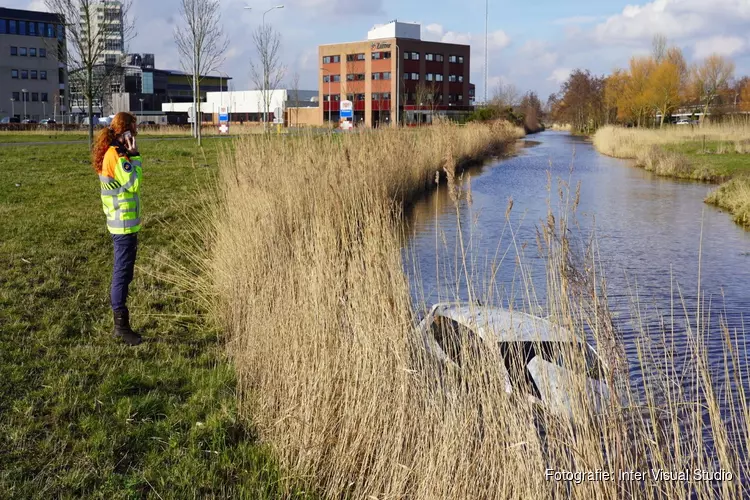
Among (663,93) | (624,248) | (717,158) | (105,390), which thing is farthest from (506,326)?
(663,93)

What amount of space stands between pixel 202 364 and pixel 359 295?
1740 mm

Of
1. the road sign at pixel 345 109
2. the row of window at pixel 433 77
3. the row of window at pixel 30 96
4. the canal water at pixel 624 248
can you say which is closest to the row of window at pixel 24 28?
the row of window at pixel 30 96

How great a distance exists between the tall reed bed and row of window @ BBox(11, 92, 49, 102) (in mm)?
82160

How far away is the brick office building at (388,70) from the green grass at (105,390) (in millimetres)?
68339

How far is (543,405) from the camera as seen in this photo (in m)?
3.35

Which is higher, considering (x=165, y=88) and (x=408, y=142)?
(x=165, y=88)

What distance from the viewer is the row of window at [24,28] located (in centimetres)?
7838

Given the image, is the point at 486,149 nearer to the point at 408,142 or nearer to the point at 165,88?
the point at 408,142

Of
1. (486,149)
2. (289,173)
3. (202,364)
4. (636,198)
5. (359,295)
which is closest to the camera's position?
(359,295)

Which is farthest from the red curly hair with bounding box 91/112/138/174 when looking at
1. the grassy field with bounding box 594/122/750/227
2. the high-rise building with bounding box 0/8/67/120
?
the high-rise building with bounding box 0/8/67/120

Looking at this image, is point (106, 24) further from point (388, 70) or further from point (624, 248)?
point (388, 70)

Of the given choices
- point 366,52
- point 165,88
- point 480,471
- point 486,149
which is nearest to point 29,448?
point 480,471

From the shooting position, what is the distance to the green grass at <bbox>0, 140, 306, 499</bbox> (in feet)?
13.0

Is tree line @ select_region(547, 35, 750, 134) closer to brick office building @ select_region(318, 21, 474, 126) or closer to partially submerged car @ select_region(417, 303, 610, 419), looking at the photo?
brick office building @ select_region(318, 21, 474, 126)
